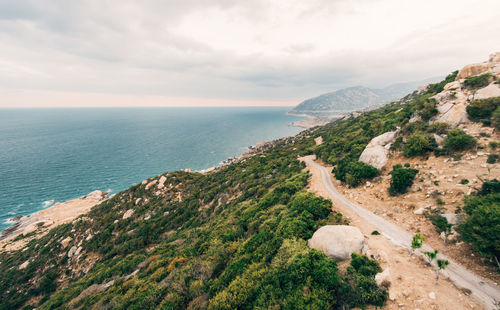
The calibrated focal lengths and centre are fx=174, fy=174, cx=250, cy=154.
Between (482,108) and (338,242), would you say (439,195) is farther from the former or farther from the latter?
(482,108)

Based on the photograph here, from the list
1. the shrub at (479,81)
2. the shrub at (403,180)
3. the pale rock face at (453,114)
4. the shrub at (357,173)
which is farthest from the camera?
the shrub at (479,81)

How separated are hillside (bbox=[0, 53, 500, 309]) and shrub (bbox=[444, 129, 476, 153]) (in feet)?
0.32

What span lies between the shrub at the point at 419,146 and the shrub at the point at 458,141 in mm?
1611

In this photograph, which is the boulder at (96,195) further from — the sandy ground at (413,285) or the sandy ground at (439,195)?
the sandy ground at (413,285)

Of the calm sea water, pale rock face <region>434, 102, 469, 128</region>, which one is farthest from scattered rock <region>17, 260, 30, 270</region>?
pale rock face <region>434, 102, 469, 128</region>

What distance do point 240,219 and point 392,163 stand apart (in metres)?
23.7

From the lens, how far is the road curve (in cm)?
993

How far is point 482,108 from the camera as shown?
22.1 m

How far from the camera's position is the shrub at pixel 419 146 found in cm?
2291

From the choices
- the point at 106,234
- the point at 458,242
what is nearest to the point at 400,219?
the point at 458,242

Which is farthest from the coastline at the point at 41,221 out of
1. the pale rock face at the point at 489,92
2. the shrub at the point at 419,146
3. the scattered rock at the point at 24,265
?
the pale rock face at the point at 489,92

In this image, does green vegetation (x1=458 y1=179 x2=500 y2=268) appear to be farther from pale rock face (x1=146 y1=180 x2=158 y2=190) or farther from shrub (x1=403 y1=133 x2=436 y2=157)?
pale rock face (x1=146 y1=180 x2=158 y2=190)

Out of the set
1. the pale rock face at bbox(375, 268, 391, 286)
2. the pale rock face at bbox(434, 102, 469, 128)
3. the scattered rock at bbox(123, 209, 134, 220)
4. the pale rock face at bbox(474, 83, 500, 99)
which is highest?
the pale rock face at bbox(474, 83, 500, 99)

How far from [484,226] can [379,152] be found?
17.4 meters
